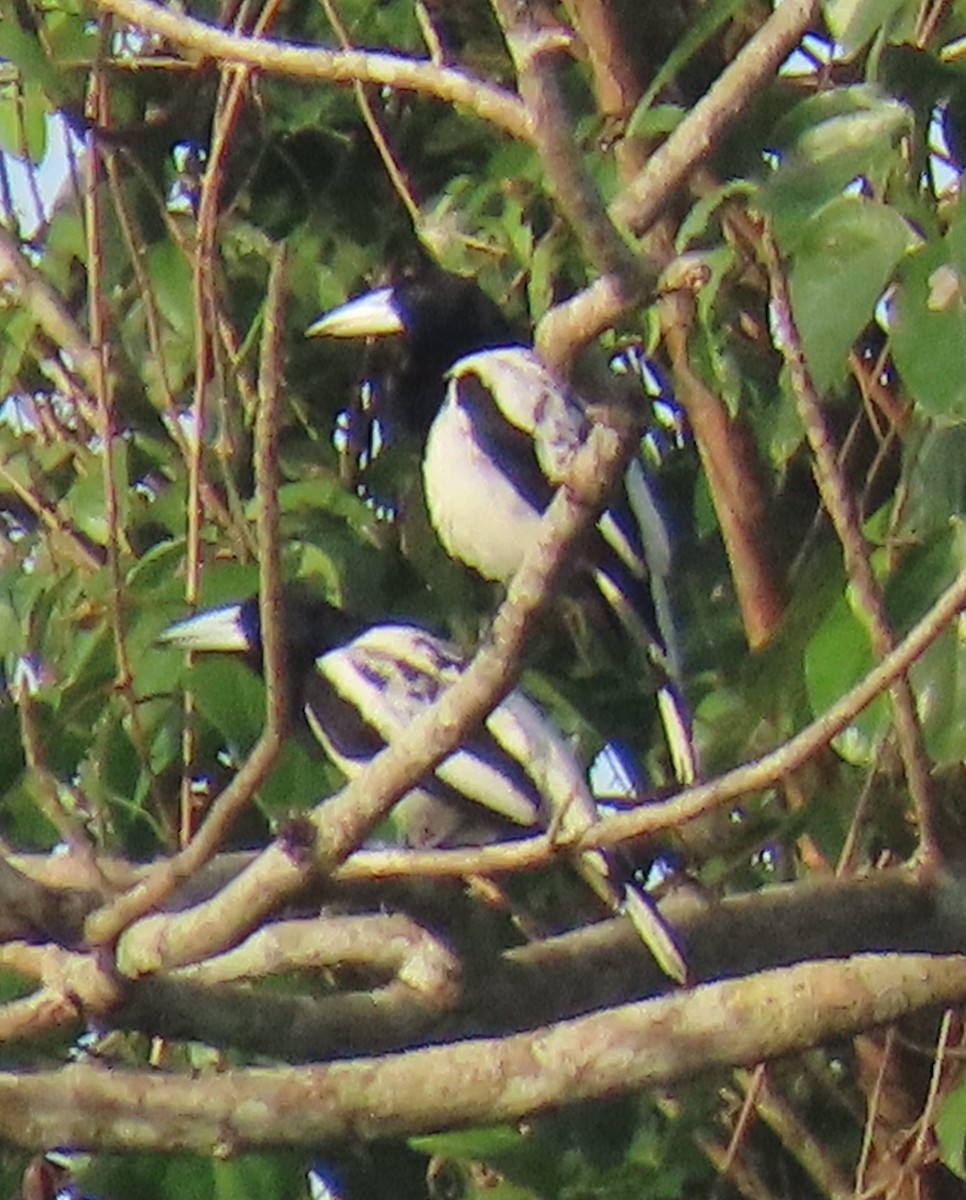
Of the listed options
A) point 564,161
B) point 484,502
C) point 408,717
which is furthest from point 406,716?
point 564,161

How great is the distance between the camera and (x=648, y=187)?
1083 millimetres

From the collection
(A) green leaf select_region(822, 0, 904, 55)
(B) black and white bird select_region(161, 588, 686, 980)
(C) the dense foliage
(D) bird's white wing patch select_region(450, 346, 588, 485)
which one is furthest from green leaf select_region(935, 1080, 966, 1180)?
(A) green leaf select_region(822, 0, 904, 55)

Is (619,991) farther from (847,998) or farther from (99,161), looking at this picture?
(99,161)

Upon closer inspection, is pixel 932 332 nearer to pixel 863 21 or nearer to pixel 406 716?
pixel 863 21

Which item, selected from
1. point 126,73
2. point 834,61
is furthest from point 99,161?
point 834,61

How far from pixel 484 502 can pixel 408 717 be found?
0.68ft

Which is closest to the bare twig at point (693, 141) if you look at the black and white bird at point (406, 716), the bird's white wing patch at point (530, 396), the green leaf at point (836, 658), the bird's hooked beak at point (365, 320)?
the green leaf at point (836, 658)

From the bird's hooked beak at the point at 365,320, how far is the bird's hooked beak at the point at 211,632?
355 mm

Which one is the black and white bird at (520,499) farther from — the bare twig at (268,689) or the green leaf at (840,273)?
the bare twig at (268,689)

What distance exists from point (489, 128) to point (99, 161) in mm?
313

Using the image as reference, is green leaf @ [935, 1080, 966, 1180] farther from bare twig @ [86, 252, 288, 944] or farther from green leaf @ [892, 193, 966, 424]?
→ bare twig @ [86, 252, 288, 944]

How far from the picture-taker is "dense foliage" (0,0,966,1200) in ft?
3.89

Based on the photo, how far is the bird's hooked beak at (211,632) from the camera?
1.80 meters

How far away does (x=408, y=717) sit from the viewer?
1796 millimetres
